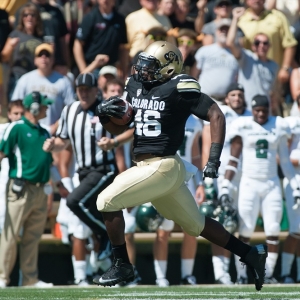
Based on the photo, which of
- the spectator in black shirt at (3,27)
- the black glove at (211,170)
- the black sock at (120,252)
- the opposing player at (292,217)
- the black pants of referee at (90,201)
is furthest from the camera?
the spectator in black shirt at (3,27)

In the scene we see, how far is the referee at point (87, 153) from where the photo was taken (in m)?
8.19

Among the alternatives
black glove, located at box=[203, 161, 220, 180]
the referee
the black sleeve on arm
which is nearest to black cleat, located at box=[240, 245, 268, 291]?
black glove, located at box=[203, 161, 220, 180]

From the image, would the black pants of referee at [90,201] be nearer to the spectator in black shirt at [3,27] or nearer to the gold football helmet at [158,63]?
the spectator in black shirt at [3,27]

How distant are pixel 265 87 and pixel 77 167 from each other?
264cm

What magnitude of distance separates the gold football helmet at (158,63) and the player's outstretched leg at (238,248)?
3.31ft

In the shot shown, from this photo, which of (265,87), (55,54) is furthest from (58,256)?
(265,87)

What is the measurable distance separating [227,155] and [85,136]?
156 centimetres

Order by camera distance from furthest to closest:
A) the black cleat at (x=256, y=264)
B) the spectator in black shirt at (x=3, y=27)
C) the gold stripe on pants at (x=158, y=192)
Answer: the spectator in black shirt at (x=3, y=27) → the black cleat at (x=256, y=264) → the gold stripe on pants at (x=158, y=192)

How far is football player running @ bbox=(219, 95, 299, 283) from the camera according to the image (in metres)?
8.71

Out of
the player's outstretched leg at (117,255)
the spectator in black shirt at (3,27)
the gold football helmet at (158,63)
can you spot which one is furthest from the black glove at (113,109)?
the spectator in black shirt at (3,27)

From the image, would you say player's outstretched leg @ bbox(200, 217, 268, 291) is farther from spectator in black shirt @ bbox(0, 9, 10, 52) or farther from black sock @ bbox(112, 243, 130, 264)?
spectator in black shirt @ bbox(0, 9, 10, 52)

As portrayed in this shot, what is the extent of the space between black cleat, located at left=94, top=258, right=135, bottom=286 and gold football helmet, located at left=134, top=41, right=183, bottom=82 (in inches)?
48.2

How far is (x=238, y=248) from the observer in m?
6.02

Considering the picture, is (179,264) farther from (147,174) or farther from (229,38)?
(147,174)
